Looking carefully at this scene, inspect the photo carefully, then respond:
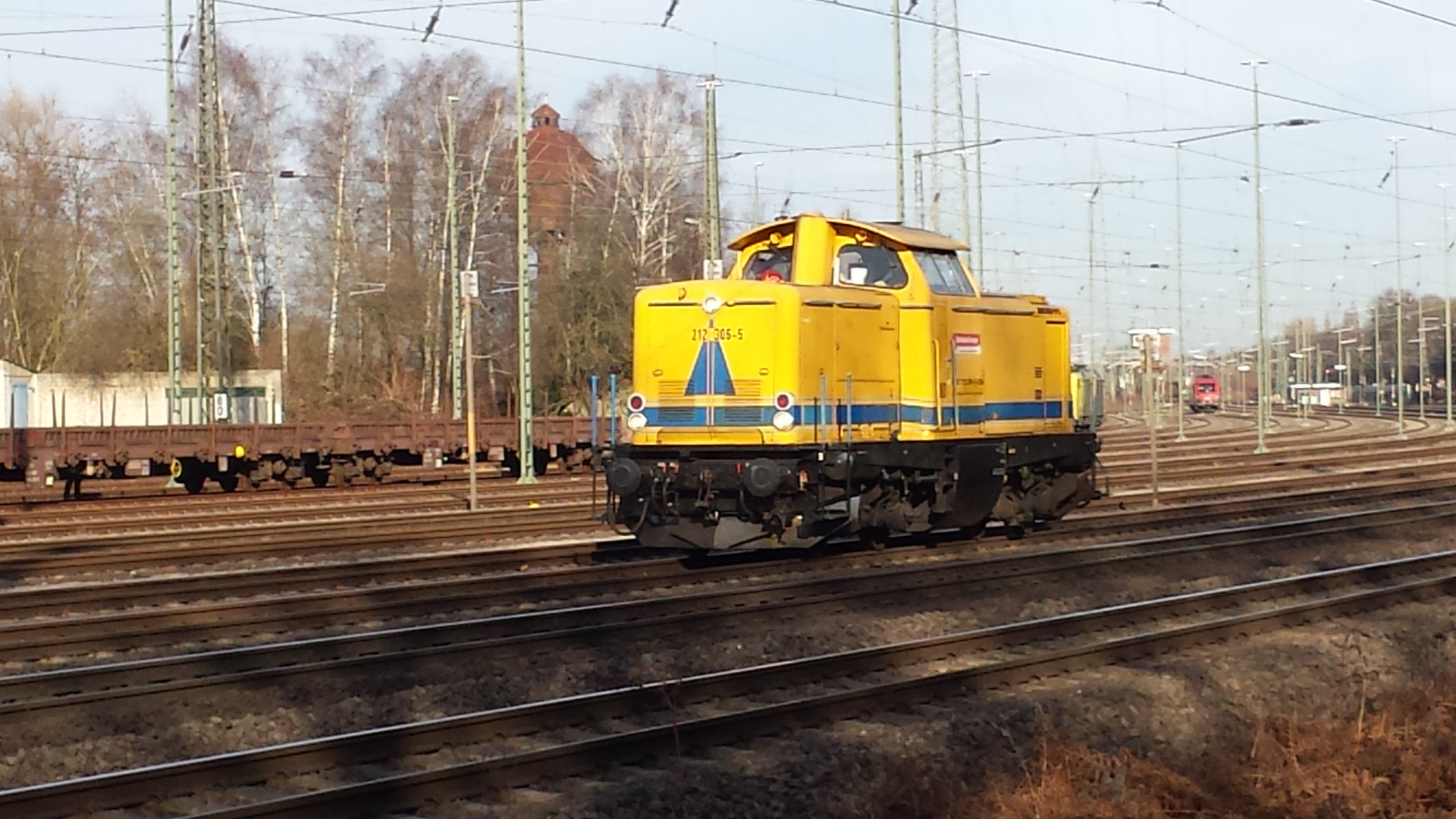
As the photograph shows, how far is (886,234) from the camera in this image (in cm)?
1572

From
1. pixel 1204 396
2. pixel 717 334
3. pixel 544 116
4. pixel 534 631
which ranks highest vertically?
pixel 544 116

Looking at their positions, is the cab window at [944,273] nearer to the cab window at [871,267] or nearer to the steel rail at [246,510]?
the cab window at [871,267]

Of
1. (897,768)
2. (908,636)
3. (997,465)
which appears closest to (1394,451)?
(997,465)

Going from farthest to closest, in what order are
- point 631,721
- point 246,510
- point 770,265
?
point 246,510, point 770,265, point 631,721

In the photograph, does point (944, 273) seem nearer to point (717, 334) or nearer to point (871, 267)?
point (871, 267)

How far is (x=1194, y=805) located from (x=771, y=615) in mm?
5979

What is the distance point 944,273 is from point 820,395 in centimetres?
248

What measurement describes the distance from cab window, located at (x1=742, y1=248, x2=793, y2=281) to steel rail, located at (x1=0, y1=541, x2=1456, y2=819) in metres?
5.05

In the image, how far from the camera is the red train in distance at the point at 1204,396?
95.2 metres

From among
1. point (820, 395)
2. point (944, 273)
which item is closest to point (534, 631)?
point (820, 395)

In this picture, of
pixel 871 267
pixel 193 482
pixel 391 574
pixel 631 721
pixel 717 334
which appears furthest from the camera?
pixel 193 482

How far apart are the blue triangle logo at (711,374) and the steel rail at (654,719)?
4.19 meters

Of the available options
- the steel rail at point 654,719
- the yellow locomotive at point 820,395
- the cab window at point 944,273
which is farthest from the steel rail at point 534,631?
the cab window at point 944,273

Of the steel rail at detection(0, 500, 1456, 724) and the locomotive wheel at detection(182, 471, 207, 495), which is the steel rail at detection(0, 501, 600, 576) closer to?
the steel rail at detection(0, 500, 1456, 724)
